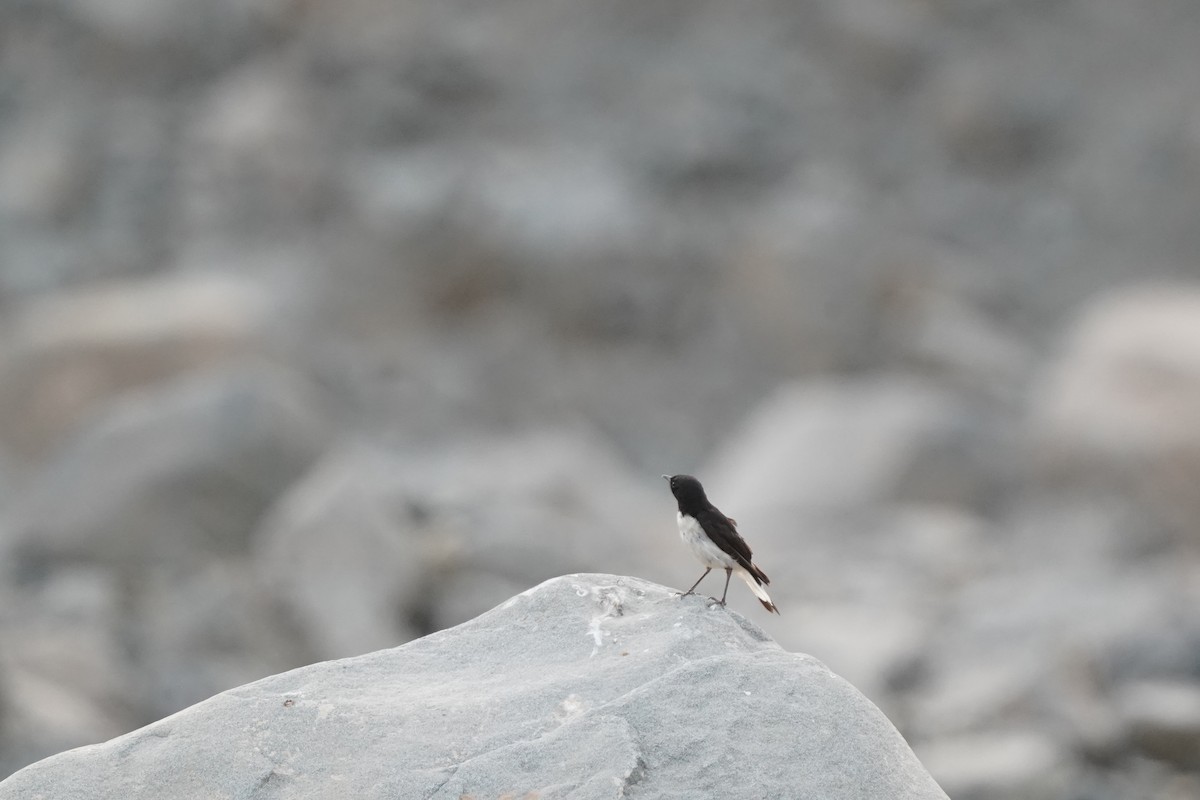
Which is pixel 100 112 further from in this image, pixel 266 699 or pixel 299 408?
pixel 266 699

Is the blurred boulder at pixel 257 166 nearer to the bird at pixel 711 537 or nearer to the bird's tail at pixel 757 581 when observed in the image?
the bird at pixel 711 537

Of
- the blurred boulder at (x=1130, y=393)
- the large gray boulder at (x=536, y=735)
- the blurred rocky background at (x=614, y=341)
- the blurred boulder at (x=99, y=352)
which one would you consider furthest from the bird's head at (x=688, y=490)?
the blurred boulder at (x=99, y=352)

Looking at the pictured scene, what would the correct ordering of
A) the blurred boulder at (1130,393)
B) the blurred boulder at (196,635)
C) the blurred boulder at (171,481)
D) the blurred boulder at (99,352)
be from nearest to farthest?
the blurred boulder at (196,635) < the blurred boulder at (171,481) < the blurred boulder at (1130,393) < the blurred boulder at (99,352)

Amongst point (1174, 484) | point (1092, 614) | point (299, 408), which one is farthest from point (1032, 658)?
point (299, 408)

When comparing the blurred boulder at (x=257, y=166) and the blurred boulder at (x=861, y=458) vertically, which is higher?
the blurred boulder at (x=257, y=166)

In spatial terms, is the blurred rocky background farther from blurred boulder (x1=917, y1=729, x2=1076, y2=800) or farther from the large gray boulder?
the large gray boulder
